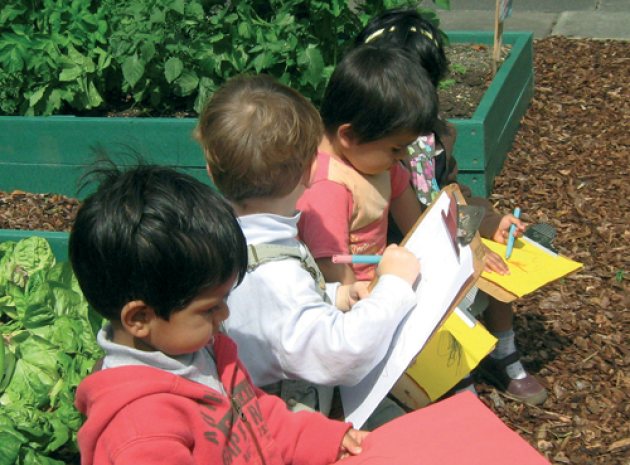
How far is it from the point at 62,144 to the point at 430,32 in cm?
248

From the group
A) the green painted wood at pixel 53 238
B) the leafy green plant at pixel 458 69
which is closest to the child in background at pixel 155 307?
the green painted wood at pixel 53 238

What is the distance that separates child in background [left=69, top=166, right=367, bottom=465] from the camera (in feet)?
6.46

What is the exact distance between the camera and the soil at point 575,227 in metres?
3.74

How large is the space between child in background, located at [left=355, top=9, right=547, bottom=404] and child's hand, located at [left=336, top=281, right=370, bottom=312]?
743 millimetres

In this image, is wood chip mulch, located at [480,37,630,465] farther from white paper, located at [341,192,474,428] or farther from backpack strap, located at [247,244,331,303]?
backpack strap, located at [247,244,331,303]

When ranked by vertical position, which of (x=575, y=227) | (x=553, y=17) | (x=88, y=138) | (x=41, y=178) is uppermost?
(x=88, y=138)

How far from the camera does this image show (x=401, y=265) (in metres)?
2.56

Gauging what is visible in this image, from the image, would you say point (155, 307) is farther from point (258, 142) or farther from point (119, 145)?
point (119, 145)

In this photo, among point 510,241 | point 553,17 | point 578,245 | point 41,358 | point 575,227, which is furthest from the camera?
point 553,17

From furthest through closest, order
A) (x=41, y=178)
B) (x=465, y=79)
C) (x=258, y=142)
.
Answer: (x=465, y=79)
(x=41, y=178)
(x=258, y=142)

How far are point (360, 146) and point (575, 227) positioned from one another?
2301 millimetres

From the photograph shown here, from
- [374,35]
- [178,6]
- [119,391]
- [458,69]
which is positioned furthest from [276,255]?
[458,69]

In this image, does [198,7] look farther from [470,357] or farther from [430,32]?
[470,357]

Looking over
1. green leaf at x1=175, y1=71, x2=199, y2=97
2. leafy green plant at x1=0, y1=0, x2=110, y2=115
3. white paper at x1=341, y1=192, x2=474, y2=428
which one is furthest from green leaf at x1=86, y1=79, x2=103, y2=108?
→ white paper at x1=341, y1=192, x2=474, y2=428
